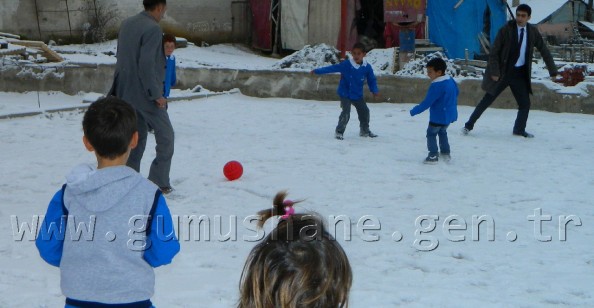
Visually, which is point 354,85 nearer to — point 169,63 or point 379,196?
point 169,63

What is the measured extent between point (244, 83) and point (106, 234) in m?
10.9

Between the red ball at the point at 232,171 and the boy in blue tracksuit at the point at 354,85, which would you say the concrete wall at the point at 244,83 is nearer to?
the boy in blue tracksuit at the point at 354,85

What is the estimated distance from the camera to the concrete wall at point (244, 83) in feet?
39.9

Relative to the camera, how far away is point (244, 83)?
13461 millimetres

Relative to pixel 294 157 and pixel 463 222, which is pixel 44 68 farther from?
pixel 463 222

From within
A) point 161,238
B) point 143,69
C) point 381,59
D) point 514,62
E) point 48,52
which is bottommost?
point 381,59

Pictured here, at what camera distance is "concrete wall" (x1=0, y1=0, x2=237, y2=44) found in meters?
19.1

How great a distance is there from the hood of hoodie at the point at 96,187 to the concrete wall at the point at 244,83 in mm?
9659

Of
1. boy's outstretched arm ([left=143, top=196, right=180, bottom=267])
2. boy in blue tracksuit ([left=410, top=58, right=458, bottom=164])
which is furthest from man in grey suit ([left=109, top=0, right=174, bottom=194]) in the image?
boy's outstretched arm ([left=143, top=196, right=180, bottom=267])

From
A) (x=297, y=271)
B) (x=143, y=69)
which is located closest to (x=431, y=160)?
(x=143, y=69)

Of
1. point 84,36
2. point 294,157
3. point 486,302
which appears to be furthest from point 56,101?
point 486,302

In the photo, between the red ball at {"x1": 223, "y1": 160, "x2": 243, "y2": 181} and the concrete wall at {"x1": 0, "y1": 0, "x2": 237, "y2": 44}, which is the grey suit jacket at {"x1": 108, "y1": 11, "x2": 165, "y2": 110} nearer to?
the red ball at {"x1": 223, "y1": 160, "x2": 243, "y2": 181}

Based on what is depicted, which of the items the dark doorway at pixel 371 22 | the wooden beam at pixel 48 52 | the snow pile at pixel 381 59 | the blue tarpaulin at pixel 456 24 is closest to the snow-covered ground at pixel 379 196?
the wooden beam at pixel 48 52

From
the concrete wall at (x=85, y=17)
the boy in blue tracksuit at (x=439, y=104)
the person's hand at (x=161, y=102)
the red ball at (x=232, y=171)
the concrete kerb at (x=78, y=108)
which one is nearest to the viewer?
the person's hand at (x=161, y=102)
